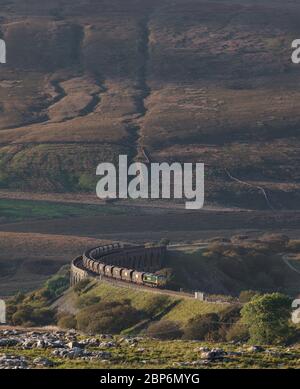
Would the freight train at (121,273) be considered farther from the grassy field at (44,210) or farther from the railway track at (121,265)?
the grassy field at (44,210)

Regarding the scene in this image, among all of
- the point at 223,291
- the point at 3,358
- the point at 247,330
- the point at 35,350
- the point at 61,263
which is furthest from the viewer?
the point at 61,263

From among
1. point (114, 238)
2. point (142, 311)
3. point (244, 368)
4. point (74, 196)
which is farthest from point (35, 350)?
point (74, 196)

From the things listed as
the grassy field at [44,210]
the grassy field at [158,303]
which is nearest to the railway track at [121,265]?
the grassy field at [158,303]

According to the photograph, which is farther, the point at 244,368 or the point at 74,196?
the point at 74,196

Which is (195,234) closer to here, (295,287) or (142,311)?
(295,287)

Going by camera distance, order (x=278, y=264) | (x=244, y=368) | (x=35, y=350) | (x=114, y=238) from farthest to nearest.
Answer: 1. (x=114, y=238)
2. (x=278, y=264)
3. (x=35, y=350)
4. (x=244, y=368)

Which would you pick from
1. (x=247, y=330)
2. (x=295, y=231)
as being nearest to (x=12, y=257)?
(x=295, y=231)

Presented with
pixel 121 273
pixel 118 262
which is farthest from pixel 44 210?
pixel 121 273
